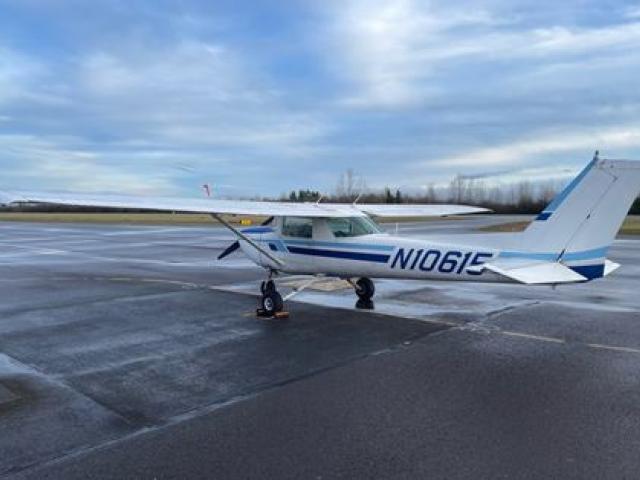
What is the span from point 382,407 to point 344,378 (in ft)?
3.63

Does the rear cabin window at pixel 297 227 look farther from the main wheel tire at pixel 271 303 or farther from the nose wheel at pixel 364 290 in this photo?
the nose wheel at pixel 364 290

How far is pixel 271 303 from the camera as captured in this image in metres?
11.1

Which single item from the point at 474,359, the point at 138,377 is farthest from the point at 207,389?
the point at 474,359

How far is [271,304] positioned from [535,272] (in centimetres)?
471

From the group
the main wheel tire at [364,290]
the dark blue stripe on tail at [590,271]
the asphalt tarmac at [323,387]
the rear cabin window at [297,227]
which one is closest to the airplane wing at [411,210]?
the main wheel tire at [364,290]

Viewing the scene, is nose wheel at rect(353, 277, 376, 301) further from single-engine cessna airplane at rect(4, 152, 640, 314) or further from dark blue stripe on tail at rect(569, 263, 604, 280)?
dark blue stripe on tail at rect(569, 263, 604, 280)

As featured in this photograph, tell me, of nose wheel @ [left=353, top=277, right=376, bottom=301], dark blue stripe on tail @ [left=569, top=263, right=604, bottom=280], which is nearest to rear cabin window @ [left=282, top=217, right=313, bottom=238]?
nose wheel @ [left=353, top=277, right=376, bottom=301]

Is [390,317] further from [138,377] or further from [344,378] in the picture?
[138,377]

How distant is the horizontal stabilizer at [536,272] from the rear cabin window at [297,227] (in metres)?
3.92

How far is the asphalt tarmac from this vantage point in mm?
4969

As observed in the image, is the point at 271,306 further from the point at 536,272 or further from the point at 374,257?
the point at 536,272

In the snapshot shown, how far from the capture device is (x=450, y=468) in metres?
4.77

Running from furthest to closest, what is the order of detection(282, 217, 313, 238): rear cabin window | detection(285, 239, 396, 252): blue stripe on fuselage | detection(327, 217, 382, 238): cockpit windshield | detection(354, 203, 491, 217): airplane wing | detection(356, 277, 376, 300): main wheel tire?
1. detection(354, 203, 491, 217): airplane wing
2. detection(356, 277, 376, 300): main wheel tire
3. detection(282, 217, 313, 238): rear cabin window
4. detection(327, 217, 382, 238): cockpit windshield
5. detection(285, 239, 396, 252): blue stripe on fuselage

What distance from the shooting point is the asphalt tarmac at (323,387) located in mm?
4969
